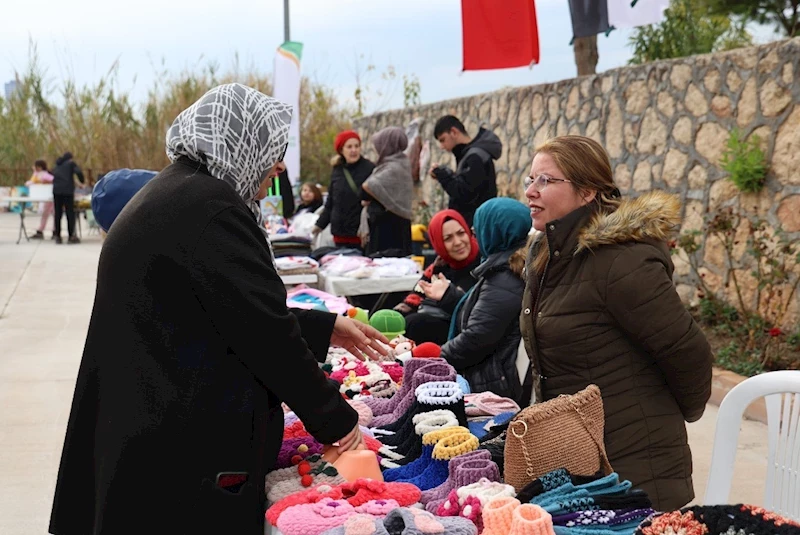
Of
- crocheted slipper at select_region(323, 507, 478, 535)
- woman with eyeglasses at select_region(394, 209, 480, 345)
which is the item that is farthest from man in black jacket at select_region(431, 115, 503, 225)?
crocheted slipper at select_region(323, 507, 478, 535)

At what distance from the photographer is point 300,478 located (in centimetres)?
206

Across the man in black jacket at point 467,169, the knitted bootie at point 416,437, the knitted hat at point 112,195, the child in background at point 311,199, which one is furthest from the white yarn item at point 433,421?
the child in background at point 311,199

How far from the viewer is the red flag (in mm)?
7449

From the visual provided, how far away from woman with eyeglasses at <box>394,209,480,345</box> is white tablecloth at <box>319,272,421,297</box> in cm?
123

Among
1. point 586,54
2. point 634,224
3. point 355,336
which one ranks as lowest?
point 355,336

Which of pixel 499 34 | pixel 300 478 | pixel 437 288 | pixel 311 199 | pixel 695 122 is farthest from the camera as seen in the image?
pixel 311 199

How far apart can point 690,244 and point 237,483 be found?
5.27 m

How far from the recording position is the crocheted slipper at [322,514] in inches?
70.9

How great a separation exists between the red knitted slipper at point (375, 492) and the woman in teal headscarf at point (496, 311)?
1497 mm

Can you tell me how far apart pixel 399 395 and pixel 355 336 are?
1.37 ft

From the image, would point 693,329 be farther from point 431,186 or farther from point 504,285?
point 431,186

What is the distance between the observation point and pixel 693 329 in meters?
2.33

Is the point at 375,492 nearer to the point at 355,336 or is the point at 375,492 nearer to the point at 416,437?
the point at 416,437

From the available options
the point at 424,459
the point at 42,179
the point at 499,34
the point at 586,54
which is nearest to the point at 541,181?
the point at 424,459
